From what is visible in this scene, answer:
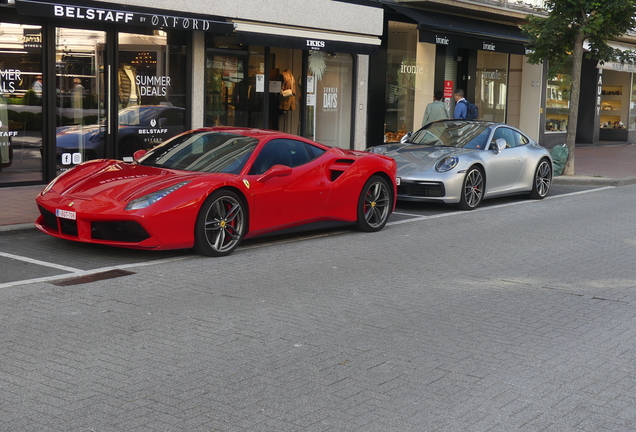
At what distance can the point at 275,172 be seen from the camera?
9234 mm

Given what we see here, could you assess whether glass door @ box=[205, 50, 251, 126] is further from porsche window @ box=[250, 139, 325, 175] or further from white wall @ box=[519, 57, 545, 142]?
white wall @ box=[519, 57, 545, 142]

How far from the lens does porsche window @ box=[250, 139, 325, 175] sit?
944cm

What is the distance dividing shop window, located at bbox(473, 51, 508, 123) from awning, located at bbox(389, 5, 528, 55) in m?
1.22

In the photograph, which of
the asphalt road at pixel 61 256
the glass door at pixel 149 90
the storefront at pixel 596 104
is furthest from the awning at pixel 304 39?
the storefront at pixel 596 104

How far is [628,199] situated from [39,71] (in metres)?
11.1

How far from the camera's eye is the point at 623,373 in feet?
17.5

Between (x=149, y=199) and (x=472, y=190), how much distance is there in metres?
6.75

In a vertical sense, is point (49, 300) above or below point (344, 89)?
below

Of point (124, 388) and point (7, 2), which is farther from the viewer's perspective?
point (7, 2)

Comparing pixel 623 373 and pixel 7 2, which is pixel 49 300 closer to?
pixel 623 373

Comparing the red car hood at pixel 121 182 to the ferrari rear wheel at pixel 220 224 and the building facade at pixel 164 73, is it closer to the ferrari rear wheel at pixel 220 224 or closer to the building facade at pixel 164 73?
the ferrari rear wheel at pixel 220 224

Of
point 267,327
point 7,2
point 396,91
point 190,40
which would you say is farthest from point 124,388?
point 396,91

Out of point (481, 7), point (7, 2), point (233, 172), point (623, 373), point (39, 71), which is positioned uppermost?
point (481, 7)

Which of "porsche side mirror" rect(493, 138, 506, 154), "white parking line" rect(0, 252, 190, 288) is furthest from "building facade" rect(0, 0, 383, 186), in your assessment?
"white parking line" rect(0, 252, 190, 288)
